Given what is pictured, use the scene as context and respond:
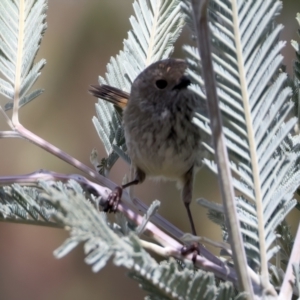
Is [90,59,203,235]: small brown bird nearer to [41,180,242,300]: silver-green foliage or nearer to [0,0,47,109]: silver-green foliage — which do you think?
[0,0,47,109]: silver-green foliage

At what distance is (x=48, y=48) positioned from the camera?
302cm

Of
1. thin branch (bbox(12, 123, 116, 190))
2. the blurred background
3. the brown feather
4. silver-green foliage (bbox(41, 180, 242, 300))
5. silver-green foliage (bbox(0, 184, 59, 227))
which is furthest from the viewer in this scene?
the blurred background

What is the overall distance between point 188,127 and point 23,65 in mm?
455

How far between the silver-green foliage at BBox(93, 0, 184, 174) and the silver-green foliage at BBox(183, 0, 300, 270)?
442 millimetres

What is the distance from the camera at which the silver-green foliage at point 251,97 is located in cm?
69

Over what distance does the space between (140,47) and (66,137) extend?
75.6 inches

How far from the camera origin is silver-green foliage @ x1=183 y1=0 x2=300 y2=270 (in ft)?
2.26

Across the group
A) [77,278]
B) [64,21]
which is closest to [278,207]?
[77,278]

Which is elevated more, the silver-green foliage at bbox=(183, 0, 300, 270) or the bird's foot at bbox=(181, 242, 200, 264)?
the silver-green foliage at bbox=(183, 0, 300, 270)

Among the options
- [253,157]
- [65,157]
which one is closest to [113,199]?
[65,157]

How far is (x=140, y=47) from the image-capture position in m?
1.19

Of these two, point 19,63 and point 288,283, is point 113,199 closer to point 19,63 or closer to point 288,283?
point 19,63

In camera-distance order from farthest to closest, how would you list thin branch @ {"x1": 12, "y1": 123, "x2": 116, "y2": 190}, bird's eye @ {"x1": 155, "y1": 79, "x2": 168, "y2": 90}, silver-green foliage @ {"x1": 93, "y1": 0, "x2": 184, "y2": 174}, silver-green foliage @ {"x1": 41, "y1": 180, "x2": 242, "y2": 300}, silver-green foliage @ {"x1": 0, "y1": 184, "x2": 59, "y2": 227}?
bird's eye @ {"x1": 155, "y1": 79, "x2": 168, "y2": 90} → silver-green foliage @ {"x1": 93, "y1": 0, "x2": 184, "y2": 174} → thin branch @ {"x1": 12, "y1": 123, "x2": 116, "y2": 190} → silver-green foliage @ {"x1": 0, "y1": 184, "x2": 59, "y2": 227} → silver-green foliage @ {"x1": 41, "y1": 180, "x2": 242, "y2": 300}

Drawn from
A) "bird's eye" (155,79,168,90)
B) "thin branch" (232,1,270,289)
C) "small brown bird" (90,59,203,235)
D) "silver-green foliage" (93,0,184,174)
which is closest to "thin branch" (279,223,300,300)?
"thin branch" (232,1,270,289)
